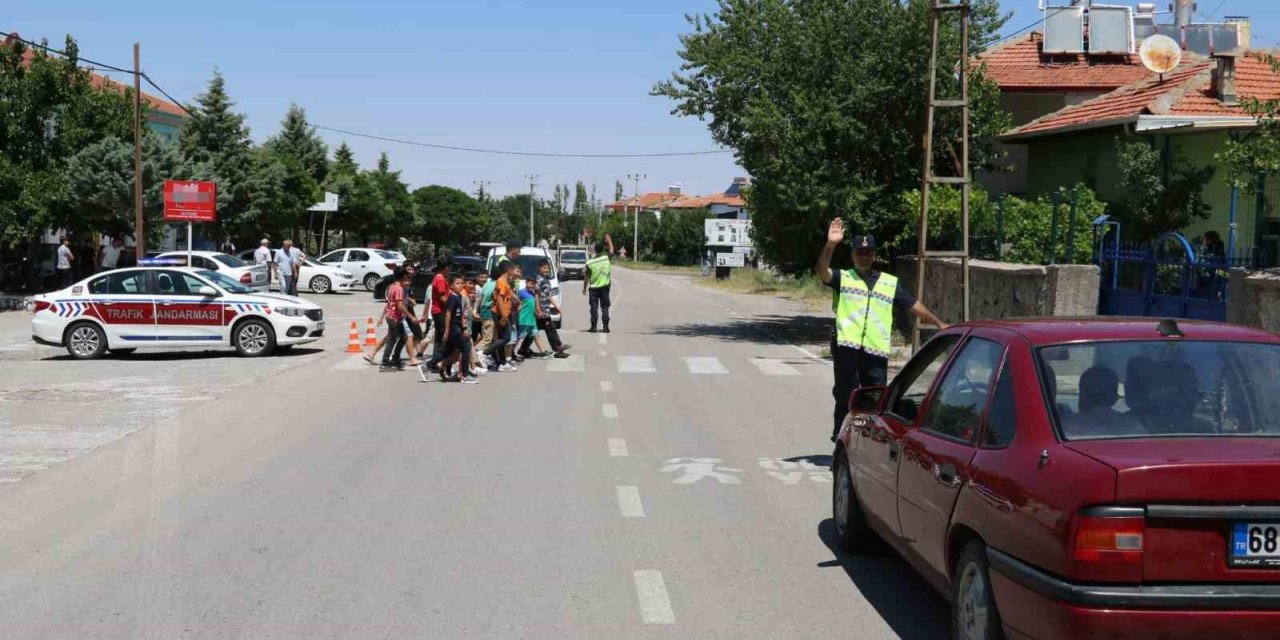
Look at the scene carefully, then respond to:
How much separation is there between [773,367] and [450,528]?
493 inches

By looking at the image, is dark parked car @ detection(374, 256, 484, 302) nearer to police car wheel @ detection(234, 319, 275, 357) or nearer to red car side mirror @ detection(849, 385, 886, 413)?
police car wheel @ detection(234, 319, 275, 357)

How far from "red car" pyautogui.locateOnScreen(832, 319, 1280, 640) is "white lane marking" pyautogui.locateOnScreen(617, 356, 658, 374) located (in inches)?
490

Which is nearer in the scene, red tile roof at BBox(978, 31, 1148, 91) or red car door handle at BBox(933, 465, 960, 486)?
red car door handle at BBox(933, 465, 960, 486)

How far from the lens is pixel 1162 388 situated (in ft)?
16.0

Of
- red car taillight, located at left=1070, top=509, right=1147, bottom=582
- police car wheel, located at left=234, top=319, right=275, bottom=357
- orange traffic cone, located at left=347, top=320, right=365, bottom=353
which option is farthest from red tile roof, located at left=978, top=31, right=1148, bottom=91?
red car taillight, located at left=1070, top=509, right=1147, bottom=582

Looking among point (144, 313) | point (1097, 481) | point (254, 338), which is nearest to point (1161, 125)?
point (254, 338)

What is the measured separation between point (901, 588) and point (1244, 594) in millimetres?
2539

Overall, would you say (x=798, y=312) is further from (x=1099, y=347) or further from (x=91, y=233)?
(x=1099, y=347)

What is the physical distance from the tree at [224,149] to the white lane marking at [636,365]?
31012 millimetres

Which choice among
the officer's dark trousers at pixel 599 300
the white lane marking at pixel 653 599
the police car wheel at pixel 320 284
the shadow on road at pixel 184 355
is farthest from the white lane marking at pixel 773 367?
the police car wheel at pixel 320 284

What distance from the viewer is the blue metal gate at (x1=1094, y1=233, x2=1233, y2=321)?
14.8 metres

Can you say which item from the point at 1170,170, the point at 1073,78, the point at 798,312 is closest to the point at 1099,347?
the point at 1170,170

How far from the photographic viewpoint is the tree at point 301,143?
6069cm

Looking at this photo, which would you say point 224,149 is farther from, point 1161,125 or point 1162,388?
point 1162,388
